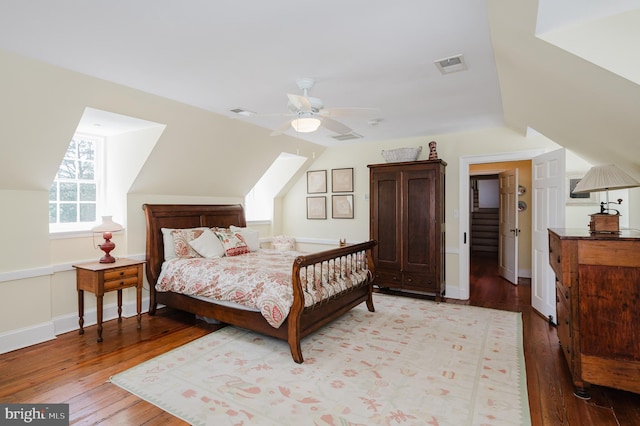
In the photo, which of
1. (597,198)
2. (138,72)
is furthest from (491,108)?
(138,72)

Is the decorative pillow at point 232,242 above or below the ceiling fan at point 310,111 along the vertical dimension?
below

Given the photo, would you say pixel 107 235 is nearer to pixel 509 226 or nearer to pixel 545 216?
pixel 545 216

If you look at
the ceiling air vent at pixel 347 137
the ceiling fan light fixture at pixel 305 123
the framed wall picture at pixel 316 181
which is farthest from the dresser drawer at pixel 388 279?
the ceiling fan light fixture at pixel 305 123

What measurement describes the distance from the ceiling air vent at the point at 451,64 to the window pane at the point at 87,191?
4.29 metres

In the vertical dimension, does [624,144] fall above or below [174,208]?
above

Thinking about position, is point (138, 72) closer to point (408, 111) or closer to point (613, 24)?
point (408, 111)

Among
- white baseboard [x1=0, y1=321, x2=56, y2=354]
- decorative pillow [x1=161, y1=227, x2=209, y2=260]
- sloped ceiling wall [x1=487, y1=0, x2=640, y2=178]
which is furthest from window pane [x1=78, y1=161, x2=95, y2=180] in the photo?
sloped ceiling wall [x1=487, y1=0, x2=640, y2=178]

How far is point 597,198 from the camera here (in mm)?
4676

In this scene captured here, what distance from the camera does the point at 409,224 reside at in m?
5.01

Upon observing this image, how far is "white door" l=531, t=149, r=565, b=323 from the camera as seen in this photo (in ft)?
12.6

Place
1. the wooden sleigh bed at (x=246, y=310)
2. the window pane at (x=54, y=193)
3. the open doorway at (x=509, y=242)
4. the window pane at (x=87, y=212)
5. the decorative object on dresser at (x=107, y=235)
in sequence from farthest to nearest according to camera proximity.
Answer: the open doorway at (x=509, y=242) < the window pane at (x=87, y=212) < the window pane at (x=54, y=193) < the decorative object on dresser at (x=107, y=235) < the wooden sleigh bed at (x=246, y=310)

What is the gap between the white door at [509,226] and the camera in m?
5.91

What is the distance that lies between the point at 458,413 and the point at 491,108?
10.8ft

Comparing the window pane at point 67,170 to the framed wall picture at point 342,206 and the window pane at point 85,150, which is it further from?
the framed wall picture at point 342,206
